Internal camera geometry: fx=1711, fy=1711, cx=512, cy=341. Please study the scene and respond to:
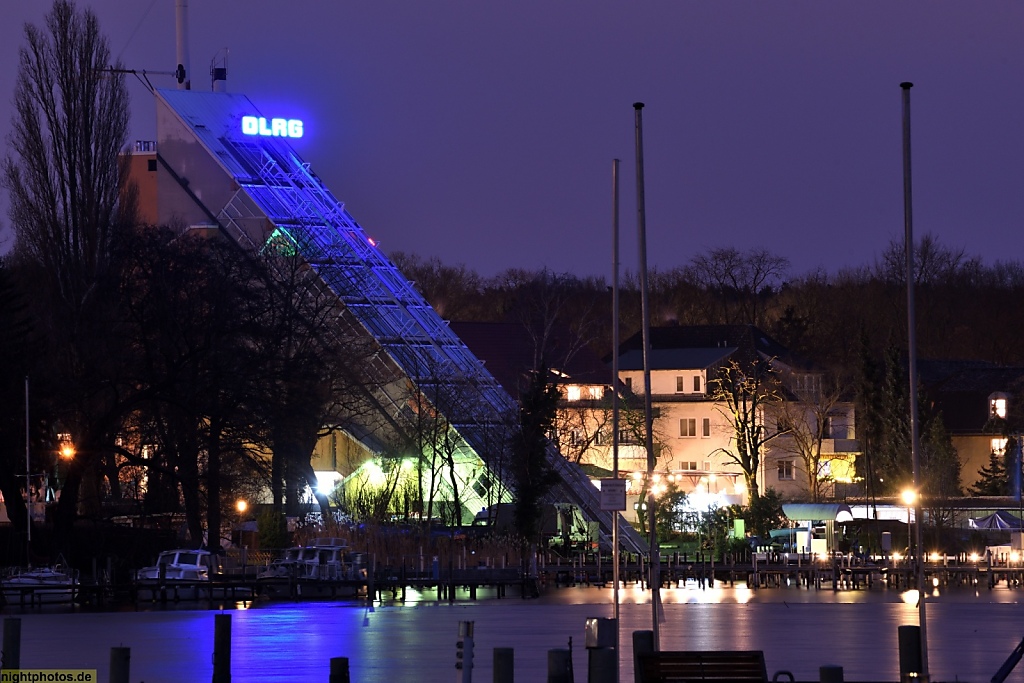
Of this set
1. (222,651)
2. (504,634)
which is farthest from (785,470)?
(222,651)

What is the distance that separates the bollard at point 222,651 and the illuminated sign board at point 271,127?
7151cm

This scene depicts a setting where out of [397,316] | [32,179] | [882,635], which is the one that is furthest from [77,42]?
[882,635]

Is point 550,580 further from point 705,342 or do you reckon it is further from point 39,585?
point 705,342

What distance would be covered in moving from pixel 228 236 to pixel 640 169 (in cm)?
5201

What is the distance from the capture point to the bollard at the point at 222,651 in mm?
22016

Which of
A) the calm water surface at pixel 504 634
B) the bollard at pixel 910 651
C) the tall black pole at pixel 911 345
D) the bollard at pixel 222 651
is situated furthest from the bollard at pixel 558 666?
the tall black pole at pixel 911 345

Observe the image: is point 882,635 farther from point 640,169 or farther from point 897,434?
point 897,434

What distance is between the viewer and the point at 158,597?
53.0 meters

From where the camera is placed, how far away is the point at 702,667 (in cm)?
1770

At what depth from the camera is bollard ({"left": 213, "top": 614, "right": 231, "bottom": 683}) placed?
22016 millimetres

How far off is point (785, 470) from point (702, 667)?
309 feet

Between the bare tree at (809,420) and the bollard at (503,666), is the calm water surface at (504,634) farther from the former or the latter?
the bare tree at (809,420)

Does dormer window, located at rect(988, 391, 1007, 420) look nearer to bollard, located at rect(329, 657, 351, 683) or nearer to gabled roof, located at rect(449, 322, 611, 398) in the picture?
gabled roof, located at rect(449, 322, 611, 398)

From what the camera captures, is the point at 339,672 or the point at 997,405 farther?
the point at 997,405
